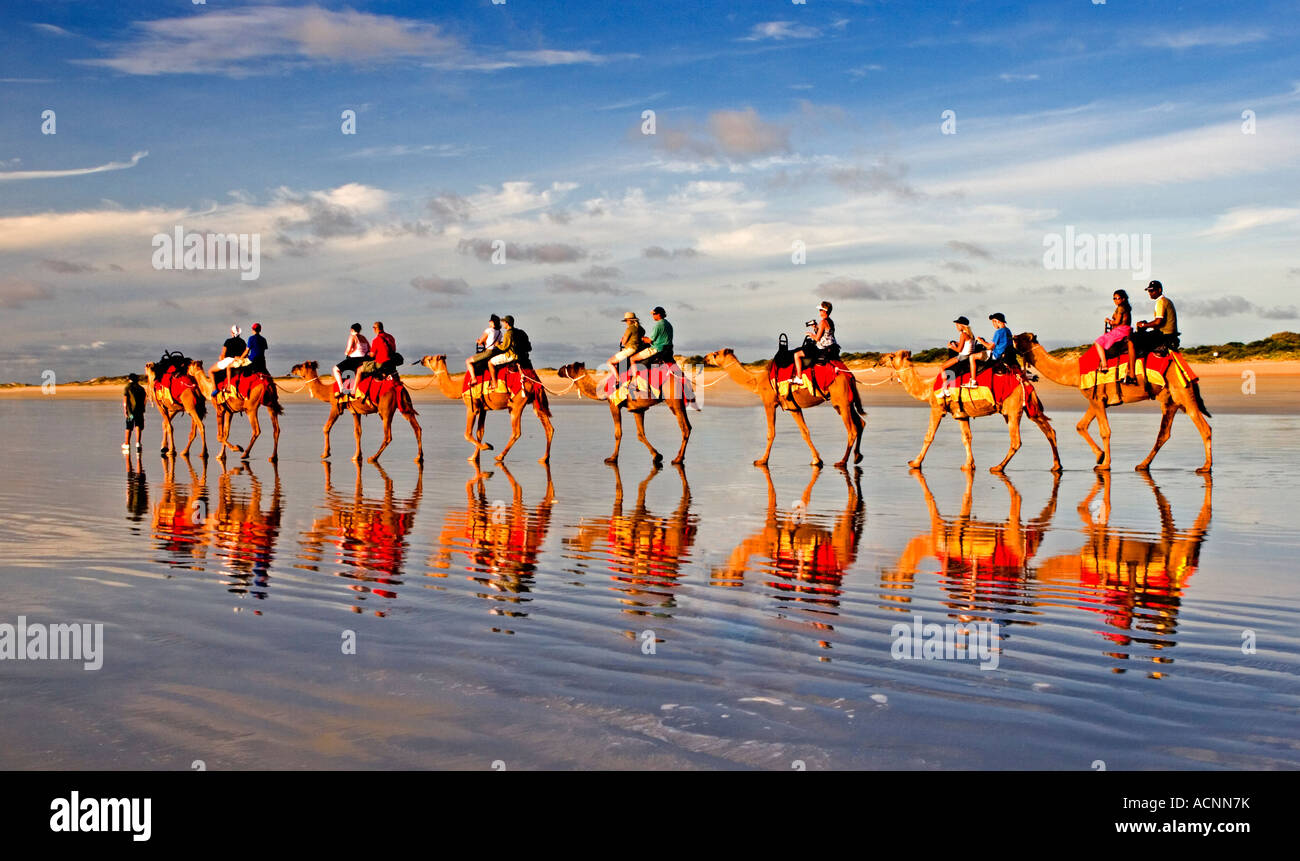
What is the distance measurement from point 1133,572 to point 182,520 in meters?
10.5

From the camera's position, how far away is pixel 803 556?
443 inches

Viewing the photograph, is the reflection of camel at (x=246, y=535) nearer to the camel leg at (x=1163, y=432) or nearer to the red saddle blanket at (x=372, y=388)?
the red saddle blanket at (x=372, y=388)

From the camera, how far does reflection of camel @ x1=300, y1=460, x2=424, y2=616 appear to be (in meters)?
10.3

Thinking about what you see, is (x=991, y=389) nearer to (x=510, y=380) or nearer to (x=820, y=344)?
(x=820, y=344)

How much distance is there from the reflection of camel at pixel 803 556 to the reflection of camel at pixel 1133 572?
5.93 ft

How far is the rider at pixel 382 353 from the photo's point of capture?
82.1 feet

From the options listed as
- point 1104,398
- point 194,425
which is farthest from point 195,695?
point 194,425

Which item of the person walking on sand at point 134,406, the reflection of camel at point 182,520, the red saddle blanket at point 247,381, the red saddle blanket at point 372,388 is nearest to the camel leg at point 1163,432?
the red saddle blanket at point 372,388

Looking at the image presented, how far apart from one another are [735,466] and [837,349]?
291 centimetres

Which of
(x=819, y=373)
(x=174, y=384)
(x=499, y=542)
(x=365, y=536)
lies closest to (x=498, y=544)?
(x=499, y=542)

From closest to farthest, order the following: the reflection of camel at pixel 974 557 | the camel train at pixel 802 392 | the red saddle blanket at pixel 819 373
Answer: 1. the reflection of camel at pixel 974 557
2. the camel train at pixel 802 392
3. the red saddle blanket at pixel 819 373

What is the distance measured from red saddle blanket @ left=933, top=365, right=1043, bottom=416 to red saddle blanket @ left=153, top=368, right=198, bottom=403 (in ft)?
51.7

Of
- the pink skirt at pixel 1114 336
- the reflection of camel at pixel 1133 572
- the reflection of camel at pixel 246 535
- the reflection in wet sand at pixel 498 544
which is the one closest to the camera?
the reflection of camel at pixel 1133 572
